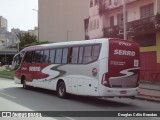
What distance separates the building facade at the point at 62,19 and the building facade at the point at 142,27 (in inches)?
1191

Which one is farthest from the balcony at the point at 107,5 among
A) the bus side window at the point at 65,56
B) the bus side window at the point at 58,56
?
the bus side window at the point at 65,56

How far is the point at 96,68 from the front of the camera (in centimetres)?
1525

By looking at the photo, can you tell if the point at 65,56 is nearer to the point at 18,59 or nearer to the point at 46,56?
the point at 46,56

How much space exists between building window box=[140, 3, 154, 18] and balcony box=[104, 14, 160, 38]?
1.41m

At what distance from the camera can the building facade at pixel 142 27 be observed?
27984mm

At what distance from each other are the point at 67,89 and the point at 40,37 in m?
61.8

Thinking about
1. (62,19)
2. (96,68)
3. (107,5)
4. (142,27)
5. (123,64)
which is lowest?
(96,68)

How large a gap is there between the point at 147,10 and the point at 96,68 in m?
16.4

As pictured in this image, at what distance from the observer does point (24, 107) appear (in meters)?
13.9

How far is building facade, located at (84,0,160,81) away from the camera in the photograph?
2798cm

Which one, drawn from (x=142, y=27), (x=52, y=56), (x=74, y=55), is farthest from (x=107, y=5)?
(x=74, y=55)

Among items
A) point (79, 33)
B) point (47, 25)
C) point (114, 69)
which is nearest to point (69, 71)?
point (114, 69)

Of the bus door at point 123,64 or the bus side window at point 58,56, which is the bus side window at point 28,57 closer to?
the bus side window at point 58,56

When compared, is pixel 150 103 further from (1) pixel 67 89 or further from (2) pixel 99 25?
(2) pixel 99 25
